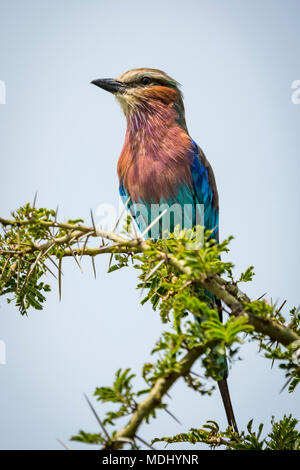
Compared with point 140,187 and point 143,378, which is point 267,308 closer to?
point 143,378

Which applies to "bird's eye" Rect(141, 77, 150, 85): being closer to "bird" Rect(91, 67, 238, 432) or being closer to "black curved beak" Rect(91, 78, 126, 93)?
"bird" Rect(91, 67, 238, 432)

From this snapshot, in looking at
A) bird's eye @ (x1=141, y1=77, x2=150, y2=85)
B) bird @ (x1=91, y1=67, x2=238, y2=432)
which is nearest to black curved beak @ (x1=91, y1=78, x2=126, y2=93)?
bird @ (x1=91, y1=67, x2=238, y2=432)

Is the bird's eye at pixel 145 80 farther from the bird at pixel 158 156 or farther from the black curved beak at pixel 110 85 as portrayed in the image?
the black curved beak at pixel 110 85

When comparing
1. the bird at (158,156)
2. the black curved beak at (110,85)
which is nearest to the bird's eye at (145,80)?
the bird at (158,156)

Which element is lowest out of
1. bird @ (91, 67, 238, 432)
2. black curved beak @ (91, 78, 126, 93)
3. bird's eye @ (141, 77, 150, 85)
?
bird @ (91, 67, 238, 432)

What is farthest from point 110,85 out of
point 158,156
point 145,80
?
point 158,156

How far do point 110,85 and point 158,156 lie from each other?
118 cm

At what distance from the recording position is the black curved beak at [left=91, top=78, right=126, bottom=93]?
17.7 ft

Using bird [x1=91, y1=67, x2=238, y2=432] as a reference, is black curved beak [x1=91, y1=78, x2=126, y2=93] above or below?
above

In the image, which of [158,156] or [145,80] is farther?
[145,80]

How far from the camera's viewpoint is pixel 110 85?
17.9ft

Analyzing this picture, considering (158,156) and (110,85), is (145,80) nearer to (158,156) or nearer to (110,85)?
(110,85)

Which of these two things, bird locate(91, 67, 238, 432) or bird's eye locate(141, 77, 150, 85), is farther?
bird's eye locate(141, 77, 150, 85)
